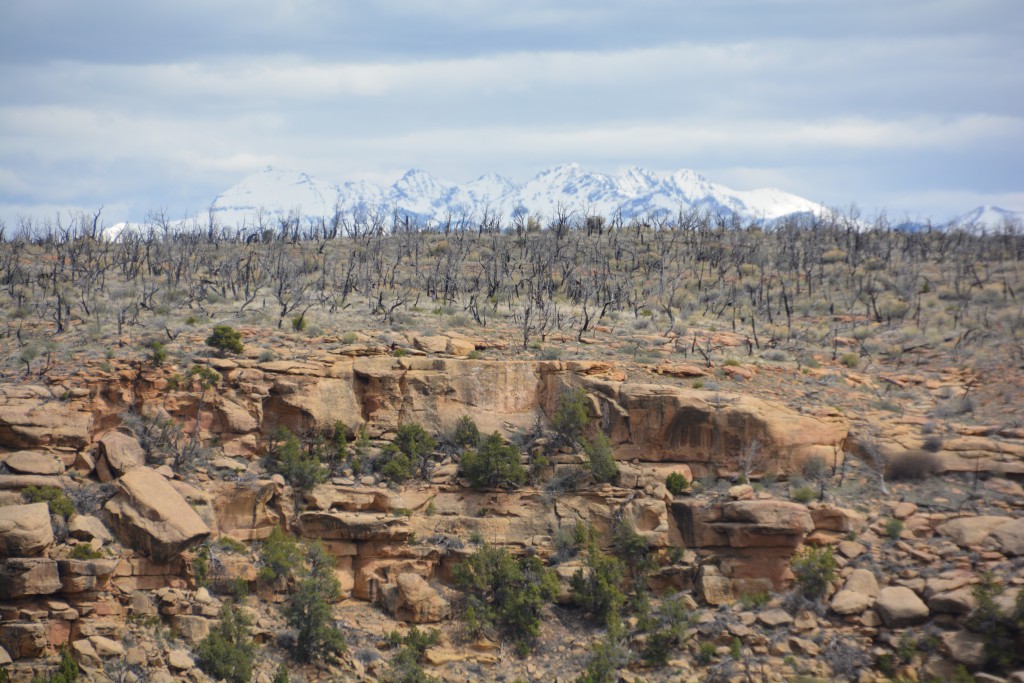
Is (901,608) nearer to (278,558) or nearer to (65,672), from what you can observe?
(278,558)

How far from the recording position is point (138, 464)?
28984 millimetres

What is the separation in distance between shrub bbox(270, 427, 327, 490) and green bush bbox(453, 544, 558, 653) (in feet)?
17.7

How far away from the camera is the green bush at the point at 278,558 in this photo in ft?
91.5

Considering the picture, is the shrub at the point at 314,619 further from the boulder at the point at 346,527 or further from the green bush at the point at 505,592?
the green bush at the point at 505,592

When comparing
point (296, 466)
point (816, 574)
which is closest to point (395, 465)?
point (296, 466)

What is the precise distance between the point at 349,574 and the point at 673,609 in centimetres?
1003

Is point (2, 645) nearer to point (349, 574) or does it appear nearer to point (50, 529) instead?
point (50, 529)

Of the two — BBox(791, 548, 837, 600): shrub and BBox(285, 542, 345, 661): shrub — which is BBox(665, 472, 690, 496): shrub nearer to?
BBox(791, 548, 837, 600): shrub

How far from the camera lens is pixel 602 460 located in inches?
1246

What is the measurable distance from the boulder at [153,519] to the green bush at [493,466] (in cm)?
860

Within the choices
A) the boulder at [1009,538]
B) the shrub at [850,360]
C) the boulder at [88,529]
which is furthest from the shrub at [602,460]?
the boulder at [88,529]

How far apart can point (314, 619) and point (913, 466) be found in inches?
757

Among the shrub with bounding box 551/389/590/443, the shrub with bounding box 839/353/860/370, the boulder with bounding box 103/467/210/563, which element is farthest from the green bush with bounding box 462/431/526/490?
the shrub with bounding box 839/353/860/370

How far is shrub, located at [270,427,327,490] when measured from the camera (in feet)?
100
